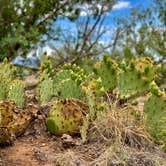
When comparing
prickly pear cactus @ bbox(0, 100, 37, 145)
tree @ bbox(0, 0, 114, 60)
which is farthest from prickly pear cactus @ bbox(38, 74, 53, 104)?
tree @ bbox(0, 0, 114, 60)

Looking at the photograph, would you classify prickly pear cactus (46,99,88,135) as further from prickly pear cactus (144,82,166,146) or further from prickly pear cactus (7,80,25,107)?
prickly pear cactus (144,82,166,146)

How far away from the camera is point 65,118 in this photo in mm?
5457

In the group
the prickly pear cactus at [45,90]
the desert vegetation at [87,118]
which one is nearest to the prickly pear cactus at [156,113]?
the desert vegetation at [87,118]

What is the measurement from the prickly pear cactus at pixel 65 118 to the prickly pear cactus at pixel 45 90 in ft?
2.08

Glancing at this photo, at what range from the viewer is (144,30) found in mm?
16422

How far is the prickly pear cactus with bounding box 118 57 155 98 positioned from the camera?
6012mm

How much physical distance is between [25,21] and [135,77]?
22.7 ft

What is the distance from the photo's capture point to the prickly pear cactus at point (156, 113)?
5.40 metres

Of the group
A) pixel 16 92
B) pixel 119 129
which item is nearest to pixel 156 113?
pixel 119 129

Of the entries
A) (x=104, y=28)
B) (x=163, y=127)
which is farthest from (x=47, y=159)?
(x=104, y=28)

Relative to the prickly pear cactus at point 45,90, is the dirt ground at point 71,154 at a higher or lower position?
lower

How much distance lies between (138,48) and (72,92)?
420 inches

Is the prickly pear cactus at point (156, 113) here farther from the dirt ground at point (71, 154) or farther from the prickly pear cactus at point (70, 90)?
the prickly pear cactus at point (70, 90)

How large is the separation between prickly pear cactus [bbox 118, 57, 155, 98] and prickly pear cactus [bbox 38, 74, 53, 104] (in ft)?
2.70
